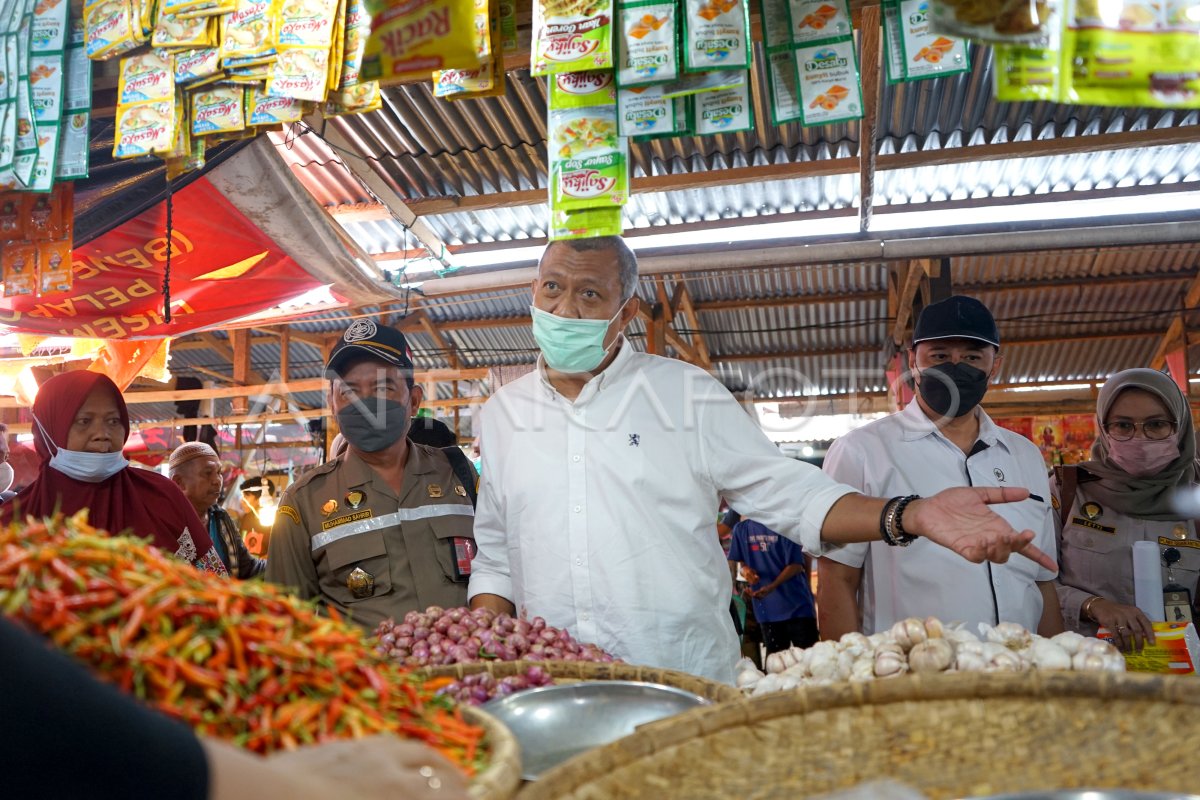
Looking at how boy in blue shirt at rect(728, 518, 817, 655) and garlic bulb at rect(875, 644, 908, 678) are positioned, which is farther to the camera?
boy in blue shirt at rect(728, 518, 817, 655)

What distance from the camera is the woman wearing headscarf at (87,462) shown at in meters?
3.16

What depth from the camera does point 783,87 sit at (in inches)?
102

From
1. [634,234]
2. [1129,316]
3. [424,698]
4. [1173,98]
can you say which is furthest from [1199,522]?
[1129,316]

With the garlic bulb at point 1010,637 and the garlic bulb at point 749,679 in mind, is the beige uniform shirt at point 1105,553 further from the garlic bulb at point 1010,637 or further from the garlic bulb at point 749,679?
the garlic bulb at point 749,679

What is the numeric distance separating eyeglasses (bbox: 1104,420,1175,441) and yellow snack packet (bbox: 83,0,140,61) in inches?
148

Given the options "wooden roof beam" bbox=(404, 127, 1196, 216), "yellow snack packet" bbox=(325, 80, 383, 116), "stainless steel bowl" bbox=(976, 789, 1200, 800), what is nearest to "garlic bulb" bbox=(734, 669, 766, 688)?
"stainless steel bowl" bbox=(976, 789, 1200, 800)

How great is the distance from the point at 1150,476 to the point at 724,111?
222cm

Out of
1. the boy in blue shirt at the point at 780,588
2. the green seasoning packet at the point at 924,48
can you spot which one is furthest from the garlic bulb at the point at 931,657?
the boy in blue shirt at the point at 780,588

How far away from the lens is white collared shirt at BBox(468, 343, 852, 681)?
2.39 metres

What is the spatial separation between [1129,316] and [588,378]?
28.5 ft

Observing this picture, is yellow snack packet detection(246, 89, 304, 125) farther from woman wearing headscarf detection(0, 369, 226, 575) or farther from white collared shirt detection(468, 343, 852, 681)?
woman wearing headscarf detection(0, 369, 226, 575)

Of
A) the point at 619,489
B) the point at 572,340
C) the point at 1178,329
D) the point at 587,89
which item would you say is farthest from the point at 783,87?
the point at 1178,329

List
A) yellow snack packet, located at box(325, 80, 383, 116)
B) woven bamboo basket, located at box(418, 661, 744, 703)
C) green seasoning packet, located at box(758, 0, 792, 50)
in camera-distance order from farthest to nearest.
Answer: yellow snack packet, located at box(325, 80, 383, 116), green seasoning packet, located at box(758, 0, 792, 50), woven bamboo basket, located at box(418, 661, 744, 703)

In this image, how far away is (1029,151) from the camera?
465cm
